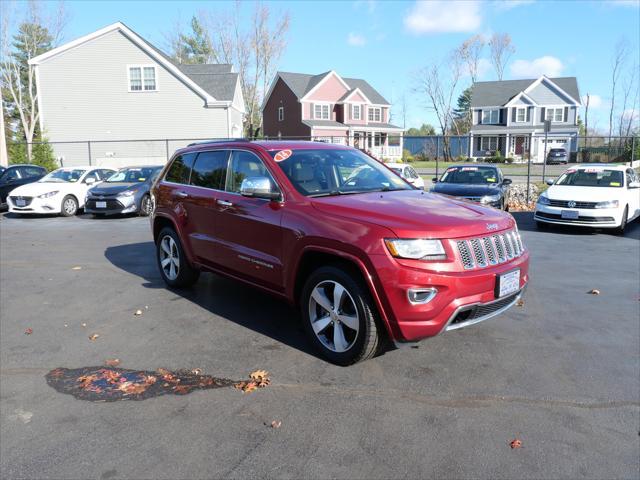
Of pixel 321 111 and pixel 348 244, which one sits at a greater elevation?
pixel 321 111

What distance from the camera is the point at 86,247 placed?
10.0 meters

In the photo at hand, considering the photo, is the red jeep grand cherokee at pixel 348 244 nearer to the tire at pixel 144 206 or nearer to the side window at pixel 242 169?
the side window at pixel 242 169

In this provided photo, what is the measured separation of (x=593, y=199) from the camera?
1120 cm

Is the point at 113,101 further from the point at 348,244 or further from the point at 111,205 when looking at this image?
the point at 348,244

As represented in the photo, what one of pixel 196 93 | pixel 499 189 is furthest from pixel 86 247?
pixel 196 93

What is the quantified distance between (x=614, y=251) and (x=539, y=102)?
Result: 1934 inches

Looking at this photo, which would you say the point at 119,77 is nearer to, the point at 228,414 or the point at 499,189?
the point at 499,189

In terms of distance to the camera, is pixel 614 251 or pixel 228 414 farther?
pixel 614 251

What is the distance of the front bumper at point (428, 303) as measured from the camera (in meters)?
3.73

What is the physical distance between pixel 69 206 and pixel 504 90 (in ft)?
167

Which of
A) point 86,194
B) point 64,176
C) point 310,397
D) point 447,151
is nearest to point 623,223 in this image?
point 310,397

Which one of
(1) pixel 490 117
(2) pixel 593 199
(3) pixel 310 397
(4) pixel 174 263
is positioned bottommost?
(3) pixel 310 397

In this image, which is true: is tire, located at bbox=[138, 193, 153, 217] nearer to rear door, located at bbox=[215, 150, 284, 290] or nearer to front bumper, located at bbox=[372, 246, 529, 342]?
rear door, located at bbox=[215, 150, 284, 290]

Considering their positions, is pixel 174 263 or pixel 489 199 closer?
pixel 174 263
